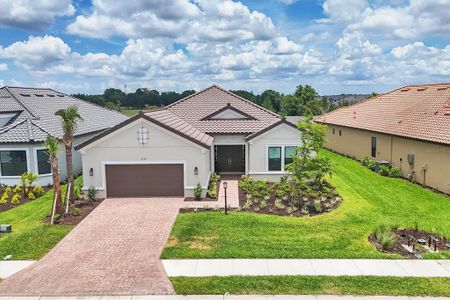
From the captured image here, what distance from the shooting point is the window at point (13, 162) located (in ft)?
73.8

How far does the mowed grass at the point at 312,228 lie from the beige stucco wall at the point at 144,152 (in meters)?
3.48

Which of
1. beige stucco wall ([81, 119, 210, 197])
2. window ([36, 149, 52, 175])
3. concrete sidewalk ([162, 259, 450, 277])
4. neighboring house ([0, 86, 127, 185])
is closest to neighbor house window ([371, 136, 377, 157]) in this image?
beige stucco wall ([81, 119, 210, 197])

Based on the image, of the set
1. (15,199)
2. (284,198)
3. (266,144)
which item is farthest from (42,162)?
(284,198)

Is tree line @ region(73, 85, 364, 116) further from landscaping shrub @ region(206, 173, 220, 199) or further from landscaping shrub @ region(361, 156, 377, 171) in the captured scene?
landscaping shrub @ region(206, 173, 220, 199)

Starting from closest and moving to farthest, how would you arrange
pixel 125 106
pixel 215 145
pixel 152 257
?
pixel 152 257 < pixel 215 145 < pixel 125 106

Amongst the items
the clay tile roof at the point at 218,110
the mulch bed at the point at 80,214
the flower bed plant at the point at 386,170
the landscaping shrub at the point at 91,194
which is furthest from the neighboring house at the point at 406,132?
the landscaping shrub at the point at 91,194

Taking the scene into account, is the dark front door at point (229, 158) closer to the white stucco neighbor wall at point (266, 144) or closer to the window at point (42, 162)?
the white stucco neighbor wall at point (266, 144)

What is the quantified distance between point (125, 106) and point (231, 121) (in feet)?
237

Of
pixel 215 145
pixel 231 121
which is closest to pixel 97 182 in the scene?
pixel 215 145

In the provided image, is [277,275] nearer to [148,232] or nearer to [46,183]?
[148,232]

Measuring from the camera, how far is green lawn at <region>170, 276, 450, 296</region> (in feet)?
32.6

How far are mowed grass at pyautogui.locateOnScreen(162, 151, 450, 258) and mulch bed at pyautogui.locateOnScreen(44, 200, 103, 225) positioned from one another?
4191mm

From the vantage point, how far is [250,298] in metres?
9.64

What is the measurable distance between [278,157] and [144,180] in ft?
26.2
